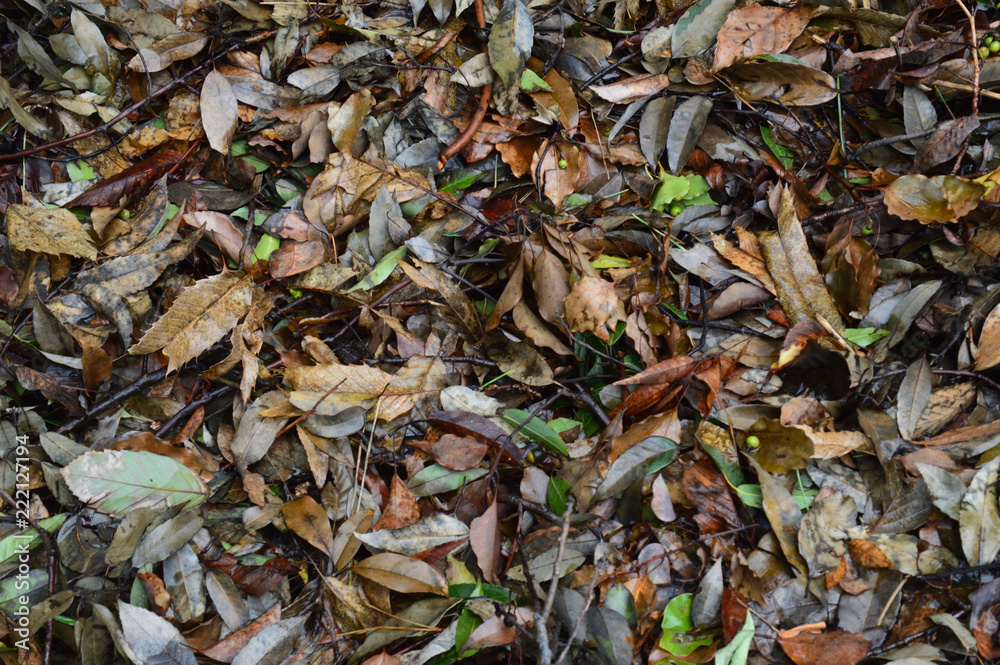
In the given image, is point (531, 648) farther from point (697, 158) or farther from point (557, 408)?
point (697, 158)

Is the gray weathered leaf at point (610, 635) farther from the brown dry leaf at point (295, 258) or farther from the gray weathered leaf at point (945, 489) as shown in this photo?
the brown dry leaf at point (295, 258)

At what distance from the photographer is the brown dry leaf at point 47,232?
1569 mm

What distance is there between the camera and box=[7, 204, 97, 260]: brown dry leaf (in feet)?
5.15

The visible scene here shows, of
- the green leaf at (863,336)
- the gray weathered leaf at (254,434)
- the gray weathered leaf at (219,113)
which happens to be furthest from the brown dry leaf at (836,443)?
the gray weathered leaf at (219,113)

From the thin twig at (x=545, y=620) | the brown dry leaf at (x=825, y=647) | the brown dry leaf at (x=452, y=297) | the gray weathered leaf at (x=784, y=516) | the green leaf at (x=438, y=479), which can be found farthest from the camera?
the brown dry leaf at (x=452, y=297)

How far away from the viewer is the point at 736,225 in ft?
5.37

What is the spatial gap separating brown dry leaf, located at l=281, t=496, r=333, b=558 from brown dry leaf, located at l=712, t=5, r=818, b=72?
4.85ft

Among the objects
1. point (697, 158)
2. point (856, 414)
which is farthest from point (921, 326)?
point (697, 158)

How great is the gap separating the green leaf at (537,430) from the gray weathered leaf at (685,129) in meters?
0.76

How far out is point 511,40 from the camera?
1.62m

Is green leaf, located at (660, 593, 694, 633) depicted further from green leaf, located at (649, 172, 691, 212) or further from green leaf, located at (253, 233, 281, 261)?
green leaf, located at (253, 233, 281, 261)

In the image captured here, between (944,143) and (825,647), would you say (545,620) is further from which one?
(944,143)

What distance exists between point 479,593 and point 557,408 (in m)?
0.47

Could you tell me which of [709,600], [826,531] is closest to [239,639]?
[709,600]
